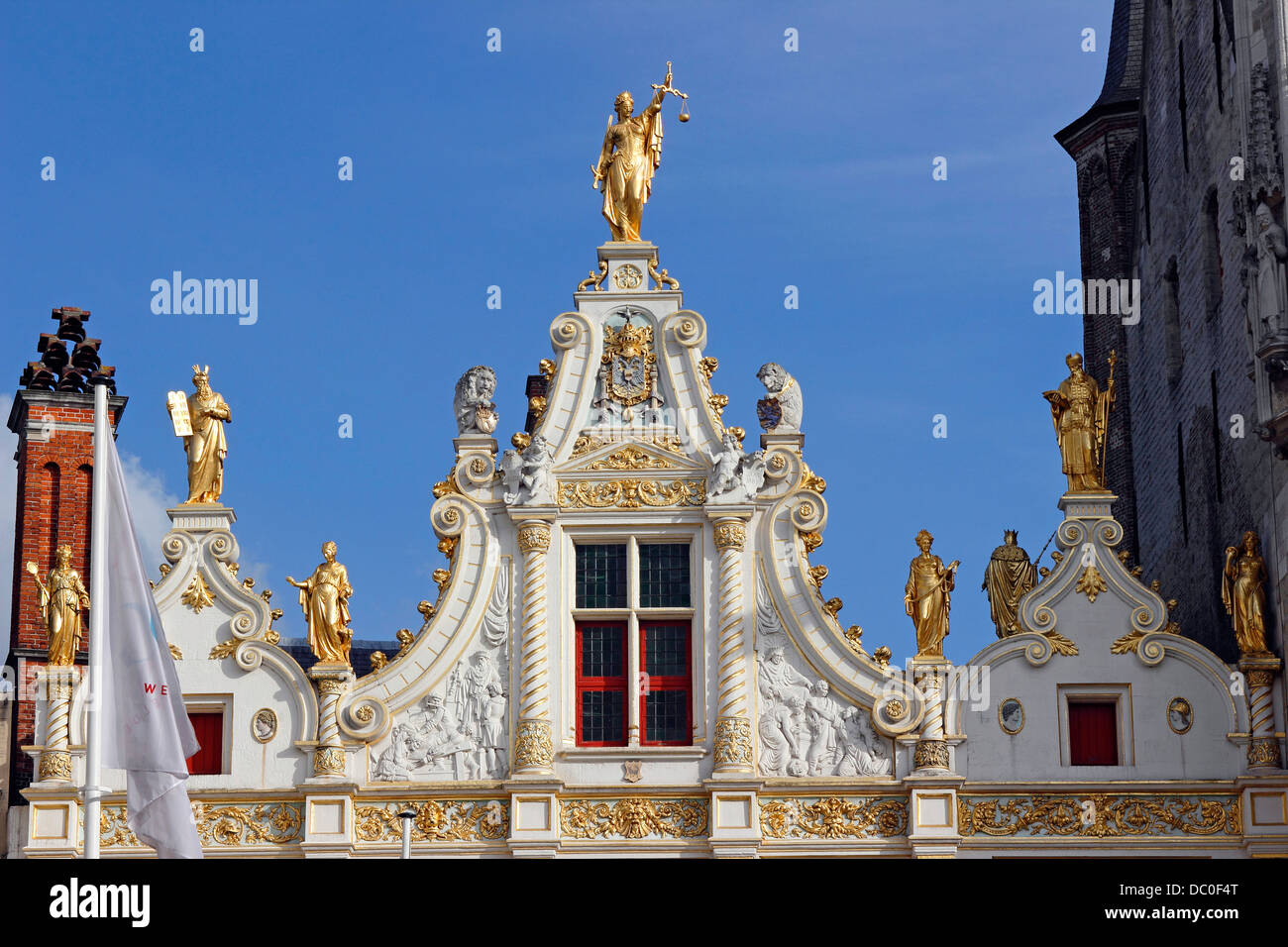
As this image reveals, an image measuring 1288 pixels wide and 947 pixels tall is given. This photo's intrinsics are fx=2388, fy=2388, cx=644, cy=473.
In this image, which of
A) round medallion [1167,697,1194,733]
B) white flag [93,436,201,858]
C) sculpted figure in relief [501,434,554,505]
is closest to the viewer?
white flag [93,436,201,858]

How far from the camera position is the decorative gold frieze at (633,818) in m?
29.9

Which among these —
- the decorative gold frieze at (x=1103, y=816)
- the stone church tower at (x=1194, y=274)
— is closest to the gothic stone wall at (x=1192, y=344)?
the stone church tower at (x=1194, y=274)

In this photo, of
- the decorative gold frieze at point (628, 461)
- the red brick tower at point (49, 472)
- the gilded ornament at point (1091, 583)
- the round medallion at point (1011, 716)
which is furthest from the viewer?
the red brick tower at point (49, 472)

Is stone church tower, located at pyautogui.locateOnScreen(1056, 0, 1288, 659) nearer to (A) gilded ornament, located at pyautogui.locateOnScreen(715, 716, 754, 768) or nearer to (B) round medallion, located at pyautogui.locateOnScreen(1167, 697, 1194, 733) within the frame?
(B) round medallion, located at pyautogui.locateOnScreen(1167, 697, 1194, 733)

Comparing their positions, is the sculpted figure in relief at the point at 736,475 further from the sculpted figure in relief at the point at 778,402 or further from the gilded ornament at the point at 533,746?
the gilded ornament at the point at 533,746

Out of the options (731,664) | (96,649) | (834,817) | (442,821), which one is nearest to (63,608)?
(442,821)

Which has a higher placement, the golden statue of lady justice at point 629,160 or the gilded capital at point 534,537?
the golden statue of lady justice at point 629,160

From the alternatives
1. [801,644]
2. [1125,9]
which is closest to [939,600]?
[801,644]

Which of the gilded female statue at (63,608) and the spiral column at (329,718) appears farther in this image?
the gilded female statue at (63,608)

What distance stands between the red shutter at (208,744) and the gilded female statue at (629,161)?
8.45 meters

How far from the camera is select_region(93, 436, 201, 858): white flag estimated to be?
23391 mm

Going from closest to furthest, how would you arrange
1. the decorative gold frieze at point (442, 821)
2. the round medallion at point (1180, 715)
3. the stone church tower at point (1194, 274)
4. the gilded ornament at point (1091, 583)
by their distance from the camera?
the decorative gold frieze at point (442, 821) < the stone church tower at point (1194, 274) < the round medallion at point (1180, 715) < the gilded ornament at point (1091, 583)

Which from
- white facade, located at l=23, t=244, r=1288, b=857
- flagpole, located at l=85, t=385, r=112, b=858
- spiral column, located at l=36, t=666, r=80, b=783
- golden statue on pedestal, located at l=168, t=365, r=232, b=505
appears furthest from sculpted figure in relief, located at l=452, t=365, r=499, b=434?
flagpole, located at l=85, t=385, r=112, b=858

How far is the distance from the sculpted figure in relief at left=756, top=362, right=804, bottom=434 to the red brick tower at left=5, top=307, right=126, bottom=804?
9201 mm
